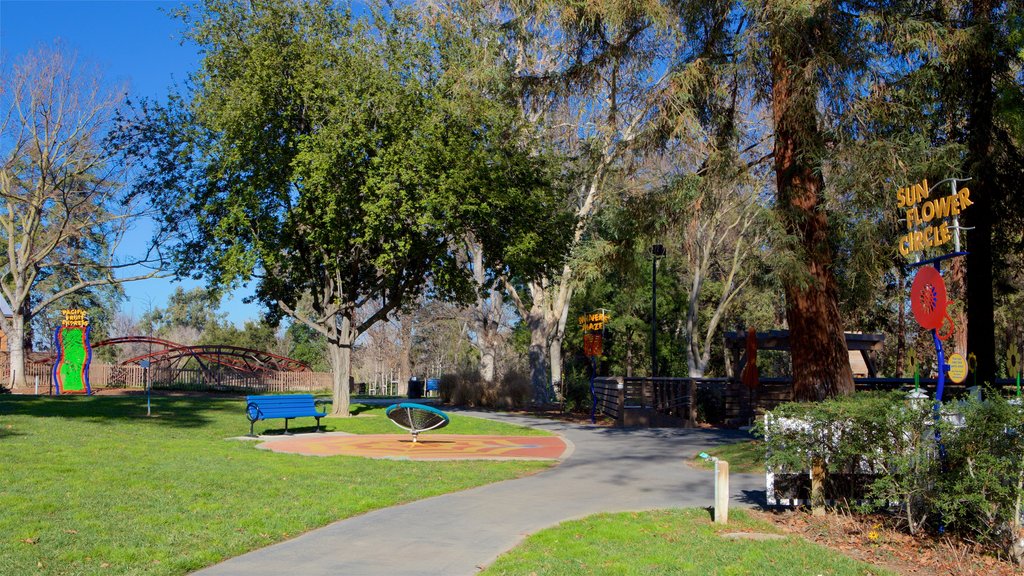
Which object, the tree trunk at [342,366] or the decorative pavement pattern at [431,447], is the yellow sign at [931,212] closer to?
the decorative pavement pattern at [431,447]

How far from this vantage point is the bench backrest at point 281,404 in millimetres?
19000

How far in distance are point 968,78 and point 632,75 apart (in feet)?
19.2

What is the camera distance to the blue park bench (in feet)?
61.4

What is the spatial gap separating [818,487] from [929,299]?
292 centimetres

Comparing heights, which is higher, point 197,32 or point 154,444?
point 197,32

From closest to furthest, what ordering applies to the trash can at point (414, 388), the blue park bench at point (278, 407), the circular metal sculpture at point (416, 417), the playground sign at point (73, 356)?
the circular metal sculpture at point (416, 417)
the blue park bench at point (278, 407)
the playground sign at point (73, 356)
the trash can at point (414, 388)

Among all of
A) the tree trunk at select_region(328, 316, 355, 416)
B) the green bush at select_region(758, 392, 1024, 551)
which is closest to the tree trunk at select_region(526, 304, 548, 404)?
the tree trunk at select_region(328, 316, 355, 416)

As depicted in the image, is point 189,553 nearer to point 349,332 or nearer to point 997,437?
point 997,437

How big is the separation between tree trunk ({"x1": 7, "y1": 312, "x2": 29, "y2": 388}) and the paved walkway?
33.5 metres

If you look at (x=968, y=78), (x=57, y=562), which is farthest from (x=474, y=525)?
(x=968, y=78)

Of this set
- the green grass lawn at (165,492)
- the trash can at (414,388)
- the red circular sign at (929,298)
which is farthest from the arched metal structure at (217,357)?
the red circular sign at (929,298)

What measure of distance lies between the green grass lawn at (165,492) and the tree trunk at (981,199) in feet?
28.5

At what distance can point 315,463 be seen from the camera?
13797 millimetres

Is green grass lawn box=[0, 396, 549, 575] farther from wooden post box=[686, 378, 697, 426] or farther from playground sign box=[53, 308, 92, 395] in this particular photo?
playground sign box=[53, 308, 92, 395]
